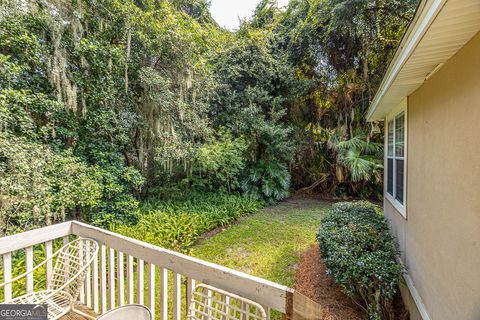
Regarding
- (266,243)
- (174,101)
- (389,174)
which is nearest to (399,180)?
(389,174)

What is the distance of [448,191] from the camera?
1.87m

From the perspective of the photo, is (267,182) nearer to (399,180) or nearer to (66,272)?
(399,180)

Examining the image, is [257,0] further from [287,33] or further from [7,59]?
[7,59]

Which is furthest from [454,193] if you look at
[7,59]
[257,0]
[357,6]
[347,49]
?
[257,0]

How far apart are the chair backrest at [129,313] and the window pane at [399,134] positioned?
3947 mm

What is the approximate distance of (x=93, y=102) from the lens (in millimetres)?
4352

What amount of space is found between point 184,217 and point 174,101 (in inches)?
102

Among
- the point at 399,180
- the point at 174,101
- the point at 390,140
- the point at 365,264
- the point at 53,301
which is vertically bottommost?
the point at 365,264

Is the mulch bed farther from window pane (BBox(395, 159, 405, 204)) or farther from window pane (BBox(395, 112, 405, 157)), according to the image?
window pane (BBox(395, 112, 405, 157))

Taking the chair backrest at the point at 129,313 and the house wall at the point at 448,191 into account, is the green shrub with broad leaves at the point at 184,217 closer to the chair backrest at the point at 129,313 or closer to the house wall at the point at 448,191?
the chair backrest at the point at 129,313

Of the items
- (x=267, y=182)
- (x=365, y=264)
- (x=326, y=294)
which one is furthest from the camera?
(x=267, y=182)

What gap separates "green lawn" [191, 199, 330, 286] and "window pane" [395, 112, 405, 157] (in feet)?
7.60

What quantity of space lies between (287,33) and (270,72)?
5.97 ft

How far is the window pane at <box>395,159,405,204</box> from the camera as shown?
355 cm
